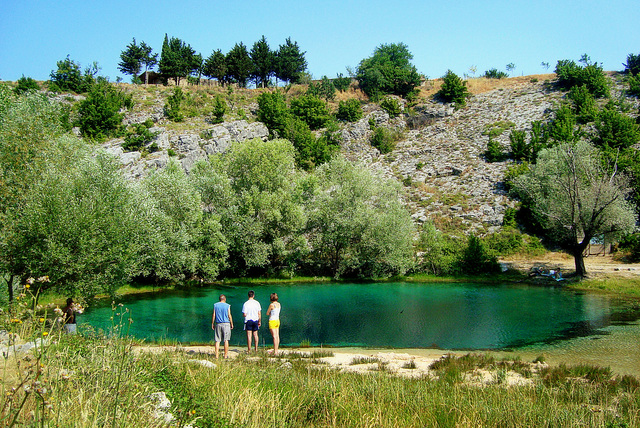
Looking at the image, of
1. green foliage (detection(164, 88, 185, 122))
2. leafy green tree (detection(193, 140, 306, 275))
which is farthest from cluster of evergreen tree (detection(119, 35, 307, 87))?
leafy green tree (detection(193, 140, 306, 275))

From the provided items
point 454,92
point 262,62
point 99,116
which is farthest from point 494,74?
point 99,116

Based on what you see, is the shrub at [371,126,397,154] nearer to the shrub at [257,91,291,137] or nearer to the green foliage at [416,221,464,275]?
the shrub at [257,91,291,137]

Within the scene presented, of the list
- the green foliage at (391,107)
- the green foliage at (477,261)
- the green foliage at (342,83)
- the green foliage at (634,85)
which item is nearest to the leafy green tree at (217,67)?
the green foliage at (342,83)

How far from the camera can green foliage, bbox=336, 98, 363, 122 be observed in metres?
74.0

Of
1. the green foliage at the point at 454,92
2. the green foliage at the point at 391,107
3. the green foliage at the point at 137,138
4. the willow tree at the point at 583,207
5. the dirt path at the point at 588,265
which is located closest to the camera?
the willow tree at the point at 583,207

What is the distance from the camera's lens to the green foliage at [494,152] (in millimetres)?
61766

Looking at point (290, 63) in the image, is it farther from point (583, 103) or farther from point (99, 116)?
point (583, 103)

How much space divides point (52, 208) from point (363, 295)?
22.6 metres

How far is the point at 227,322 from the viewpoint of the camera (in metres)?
14.1

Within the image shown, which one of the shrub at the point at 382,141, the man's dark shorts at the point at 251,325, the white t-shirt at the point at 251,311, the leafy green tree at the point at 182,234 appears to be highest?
the shrub at the point at 382,141

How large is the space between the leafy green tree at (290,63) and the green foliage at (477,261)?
57469mm

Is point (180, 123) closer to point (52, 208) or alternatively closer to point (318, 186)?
point (318, 186)

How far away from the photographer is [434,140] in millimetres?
71125

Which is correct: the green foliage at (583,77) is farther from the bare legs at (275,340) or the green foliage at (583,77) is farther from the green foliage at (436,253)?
the bare legs at (275,340)
